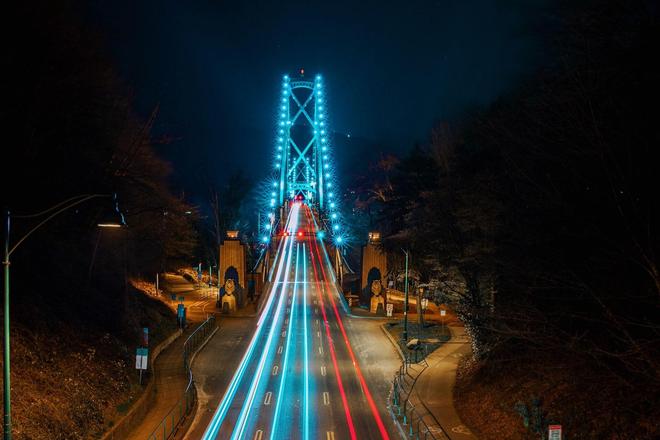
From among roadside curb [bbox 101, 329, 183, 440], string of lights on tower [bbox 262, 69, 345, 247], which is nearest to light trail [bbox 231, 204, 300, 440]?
roadside curb [bbox 101, 329, 183, 440]

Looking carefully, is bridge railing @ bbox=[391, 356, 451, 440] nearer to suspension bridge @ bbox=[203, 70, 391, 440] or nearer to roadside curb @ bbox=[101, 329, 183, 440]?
suspension bridge @ bbox=[203, 70, 391, 440]

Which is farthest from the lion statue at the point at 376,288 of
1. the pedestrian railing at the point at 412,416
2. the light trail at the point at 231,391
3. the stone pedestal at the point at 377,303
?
the pedestrian railing at the point at 412,416

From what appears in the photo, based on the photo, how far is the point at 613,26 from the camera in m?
9.65

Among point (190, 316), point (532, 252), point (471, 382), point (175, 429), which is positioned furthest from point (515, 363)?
point (190, 316)

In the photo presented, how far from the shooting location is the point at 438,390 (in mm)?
21078

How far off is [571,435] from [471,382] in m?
7.35

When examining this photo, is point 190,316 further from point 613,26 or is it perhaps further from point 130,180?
point 613,26

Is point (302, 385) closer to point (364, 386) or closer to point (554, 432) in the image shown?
point (364, 386)

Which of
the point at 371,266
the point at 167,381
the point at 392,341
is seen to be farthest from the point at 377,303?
the point at 167,381

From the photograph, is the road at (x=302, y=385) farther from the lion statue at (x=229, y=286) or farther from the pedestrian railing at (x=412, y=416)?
the lion statue at (x=229, y=286)

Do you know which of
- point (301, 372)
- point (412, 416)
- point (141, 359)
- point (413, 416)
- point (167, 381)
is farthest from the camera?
point (301, 372)

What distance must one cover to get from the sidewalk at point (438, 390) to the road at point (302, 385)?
1142 mm

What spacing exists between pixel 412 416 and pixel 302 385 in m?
5.66

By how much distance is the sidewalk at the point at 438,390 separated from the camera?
16.8 m
